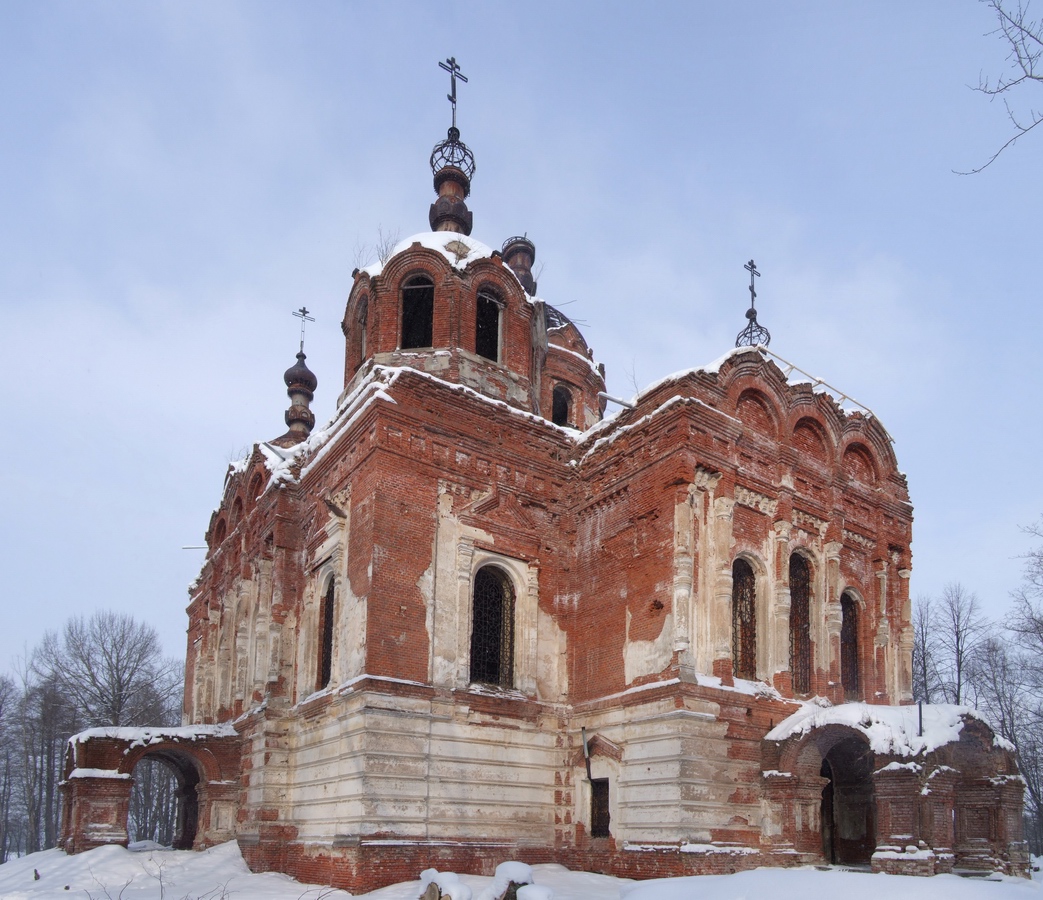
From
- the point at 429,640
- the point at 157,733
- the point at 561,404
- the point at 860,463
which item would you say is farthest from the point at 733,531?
the point at 157,733

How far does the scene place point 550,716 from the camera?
47.3 ft

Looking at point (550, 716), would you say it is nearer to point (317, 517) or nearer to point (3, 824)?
point (317, 517)

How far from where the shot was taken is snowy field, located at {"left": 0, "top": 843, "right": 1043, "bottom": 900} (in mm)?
7820

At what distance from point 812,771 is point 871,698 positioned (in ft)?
10.9

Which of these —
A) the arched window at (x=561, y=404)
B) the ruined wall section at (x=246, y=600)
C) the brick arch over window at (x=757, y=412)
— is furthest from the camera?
the arched window at (x=561, y=404)

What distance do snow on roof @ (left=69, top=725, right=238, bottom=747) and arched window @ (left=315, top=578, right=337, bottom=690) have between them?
3.74 metres

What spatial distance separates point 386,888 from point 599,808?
3.35 metres

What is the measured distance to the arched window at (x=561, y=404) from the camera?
861 inches

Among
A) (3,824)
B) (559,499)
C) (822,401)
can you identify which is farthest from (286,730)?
(3,824)

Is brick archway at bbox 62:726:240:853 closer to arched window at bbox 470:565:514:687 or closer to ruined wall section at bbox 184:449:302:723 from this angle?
ruined wall section at bbox 184:449:302:723

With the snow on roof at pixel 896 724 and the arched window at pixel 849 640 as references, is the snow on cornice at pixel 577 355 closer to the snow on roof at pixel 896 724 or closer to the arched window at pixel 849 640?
the arched window at pixel 849 640

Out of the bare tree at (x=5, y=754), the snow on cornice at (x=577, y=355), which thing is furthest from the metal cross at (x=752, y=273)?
the bare tree at (x=5, y=754)

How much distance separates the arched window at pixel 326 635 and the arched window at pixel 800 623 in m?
7.22

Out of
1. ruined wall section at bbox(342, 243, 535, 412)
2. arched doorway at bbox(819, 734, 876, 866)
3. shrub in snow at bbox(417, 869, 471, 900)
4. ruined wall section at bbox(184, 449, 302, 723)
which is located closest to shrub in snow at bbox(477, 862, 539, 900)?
shrub in snow at bbox(417, 869, 471, 900)
